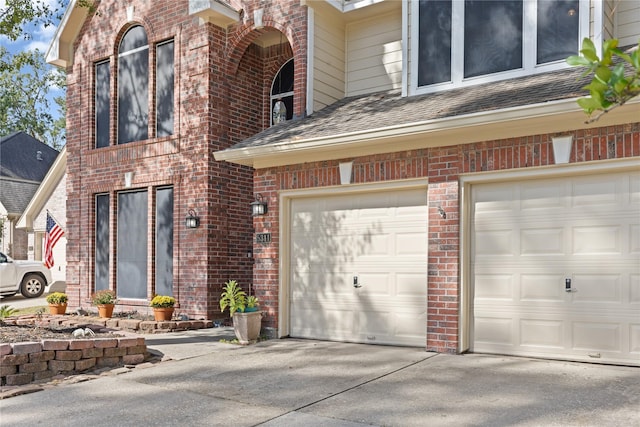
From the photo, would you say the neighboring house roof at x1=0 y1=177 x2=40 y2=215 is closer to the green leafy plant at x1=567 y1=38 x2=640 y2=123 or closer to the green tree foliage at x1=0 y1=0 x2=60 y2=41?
the green tree foliage at x1=0 y1=0 x2=60 y2=41

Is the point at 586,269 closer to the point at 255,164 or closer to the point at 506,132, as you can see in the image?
the point at 506,132

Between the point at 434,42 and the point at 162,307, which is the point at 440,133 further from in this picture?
the point at 162,307

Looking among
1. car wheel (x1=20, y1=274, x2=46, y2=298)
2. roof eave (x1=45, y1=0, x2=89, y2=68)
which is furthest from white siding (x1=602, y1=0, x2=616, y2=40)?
car wheel (x1=20, y1=274, x2=46, y2=298)

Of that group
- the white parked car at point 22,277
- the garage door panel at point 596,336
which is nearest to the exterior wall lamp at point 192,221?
the garage door panel at point 596,336

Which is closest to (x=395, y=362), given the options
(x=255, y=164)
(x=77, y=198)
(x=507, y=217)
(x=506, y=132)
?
(x=507, y=217)

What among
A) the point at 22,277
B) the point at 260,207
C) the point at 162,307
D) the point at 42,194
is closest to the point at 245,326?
the point at 260,207

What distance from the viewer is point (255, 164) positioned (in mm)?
9312

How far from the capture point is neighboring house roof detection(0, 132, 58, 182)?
25859 mm

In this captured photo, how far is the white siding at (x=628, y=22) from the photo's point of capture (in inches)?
306

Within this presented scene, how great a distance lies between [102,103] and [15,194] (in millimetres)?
14457

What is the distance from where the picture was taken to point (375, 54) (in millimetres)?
10289

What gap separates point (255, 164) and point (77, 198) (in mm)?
5594

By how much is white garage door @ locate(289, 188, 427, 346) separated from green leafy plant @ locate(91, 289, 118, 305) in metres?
4.16

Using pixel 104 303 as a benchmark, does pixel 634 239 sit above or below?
above
